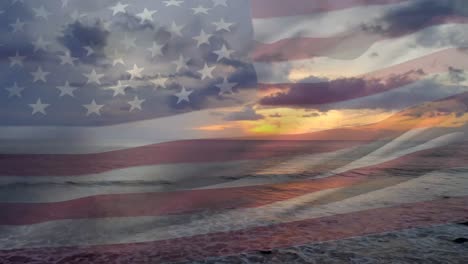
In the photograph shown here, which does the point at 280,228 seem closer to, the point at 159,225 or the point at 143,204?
the point at 159,225

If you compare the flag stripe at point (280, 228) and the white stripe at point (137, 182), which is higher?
the white stripe at point (137, 182)

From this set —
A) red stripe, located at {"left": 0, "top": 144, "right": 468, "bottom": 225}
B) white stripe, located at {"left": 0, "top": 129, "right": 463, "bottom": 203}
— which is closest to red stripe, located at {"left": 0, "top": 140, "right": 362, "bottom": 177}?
red stripe, located at {"left": 0, "top": 144, "right": 468, "bottom": 225}

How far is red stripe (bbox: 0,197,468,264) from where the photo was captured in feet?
21.7

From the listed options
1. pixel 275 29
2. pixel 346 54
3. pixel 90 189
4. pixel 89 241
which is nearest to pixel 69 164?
pixel 89 241

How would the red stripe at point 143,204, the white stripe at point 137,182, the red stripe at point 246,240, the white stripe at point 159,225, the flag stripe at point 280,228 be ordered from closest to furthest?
1. the red stripe at point 246,240
2. the flag stripe at point 280,228
3. the white stripe at point 159,225
4. the red stripe at point 143,204
5. the white stripe at point 137,182

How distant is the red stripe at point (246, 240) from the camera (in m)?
6.63

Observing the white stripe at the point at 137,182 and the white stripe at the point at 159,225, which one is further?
the white stripe at the point at 137,182

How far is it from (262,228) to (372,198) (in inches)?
212

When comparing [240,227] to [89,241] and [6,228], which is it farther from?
[6,228]

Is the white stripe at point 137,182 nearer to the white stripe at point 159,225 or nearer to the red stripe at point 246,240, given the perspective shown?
the white stripe at point 159,225

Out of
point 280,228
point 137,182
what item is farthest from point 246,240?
point 137,182

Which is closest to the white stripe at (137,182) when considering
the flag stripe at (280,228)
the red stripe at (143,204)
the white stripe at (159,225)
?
the red stripe at (143,204)

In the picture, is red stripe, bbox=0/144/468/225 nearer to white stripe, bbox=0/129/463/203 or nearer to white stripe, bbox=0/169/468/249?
white stripe, bbox=0/169/468/249

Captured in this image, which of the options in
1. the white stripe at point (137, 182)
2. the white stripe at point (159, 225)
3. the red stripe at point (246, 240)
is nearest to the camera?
the red stripe at point (246, 240)
